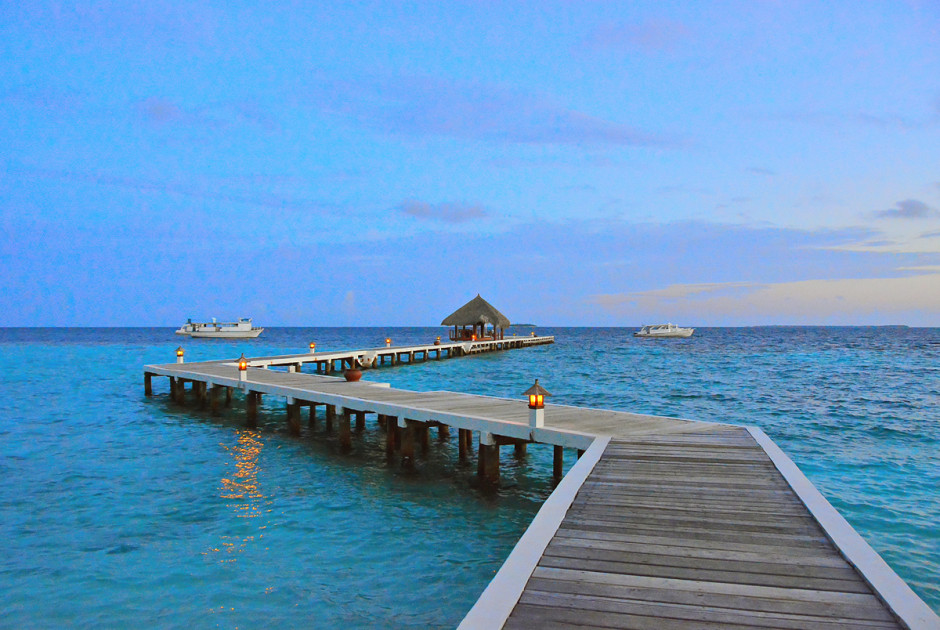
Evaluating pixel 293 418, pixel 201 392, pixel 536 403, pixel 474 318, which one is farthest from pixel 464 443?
pixel 474 318

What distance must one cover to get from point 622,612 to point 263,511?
6543 millimetres

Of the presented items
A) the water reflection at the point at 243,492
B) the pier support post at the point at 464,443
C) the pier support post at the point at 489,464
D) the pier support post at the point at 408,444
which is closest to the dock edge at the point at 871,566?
the pier support post at the point at 489,464

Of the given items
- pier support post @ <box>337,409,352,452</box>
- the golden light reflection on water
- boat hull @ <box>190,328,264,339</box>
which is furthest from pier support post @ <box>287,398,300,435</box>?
boat hull @ <box>190,328,264,339</box>

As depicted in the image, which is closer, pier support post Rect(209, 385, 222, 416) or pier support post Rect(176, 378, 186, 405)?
pier support post Rect(209, 385, 222, 416)

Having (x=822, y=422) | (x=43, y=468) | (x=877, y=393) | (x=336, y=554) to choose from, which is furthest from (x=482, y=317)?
(x=336, y=554)

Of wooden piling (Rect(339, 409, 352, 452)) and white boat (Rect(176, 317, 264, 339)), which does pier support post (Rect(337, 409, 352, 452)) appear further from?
white boat (Rect(176, 317, 264, 339))

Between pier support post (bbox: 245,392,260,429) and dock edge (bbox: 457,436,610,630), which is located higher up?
dock edge (bbox: 457,436,610,630)

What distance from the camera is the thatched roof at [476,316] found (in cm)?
4931

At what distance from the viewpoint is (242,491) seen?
381 inches

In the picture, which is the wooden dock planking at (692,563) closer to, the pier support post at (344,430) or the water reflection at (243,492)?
the water reflection at (243,492)

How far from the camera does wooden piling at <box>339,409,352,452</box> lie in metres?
12.8

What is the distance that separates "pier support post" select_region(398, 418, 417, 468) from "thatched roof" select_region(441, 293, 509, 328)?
37.7 meters

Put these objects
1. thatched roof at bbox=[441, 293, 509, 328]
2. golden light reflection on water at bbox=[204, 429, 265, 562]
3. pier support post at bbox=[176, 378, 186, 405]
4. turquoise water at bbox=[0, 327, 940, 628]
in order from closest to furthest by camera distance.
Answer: turquoise water at bbox=[0, 327, 940, 628] < golden light reflection on water at bbox=[204, 429, 265, 562] < pier support post at bbox=[176, 378, 186, 405] < thatched roof at bbox=[441, 293, 509, 328]

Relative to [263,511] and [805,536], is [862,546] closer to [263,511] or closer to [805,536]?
[805,536]
